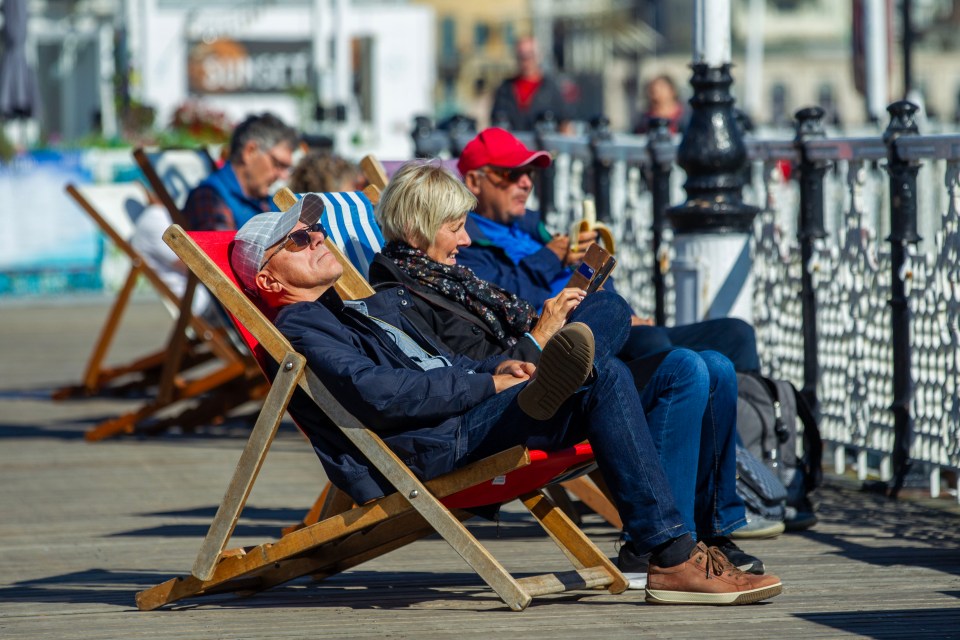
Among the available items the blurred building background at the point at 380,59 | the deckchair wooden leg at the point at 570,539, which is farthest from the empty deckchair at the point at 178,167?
the blurred building background at the point at 380,59

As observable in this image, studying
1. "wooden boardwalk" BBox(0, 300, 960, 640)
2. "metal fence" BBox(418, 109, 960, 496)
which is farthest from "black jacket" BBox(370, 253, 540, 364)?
"metal fence" BBox(418, 109, 960, 496)

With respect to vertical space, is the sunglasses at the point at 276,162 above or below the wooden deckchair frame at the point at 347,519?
above

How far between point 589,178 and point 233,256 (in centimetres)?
551

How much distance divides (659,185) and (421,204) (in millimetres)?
3300

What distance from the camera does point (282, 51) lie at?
50969 millimetres

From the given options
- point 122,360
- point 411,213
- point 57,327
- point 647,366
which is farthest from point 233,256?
point 57,327

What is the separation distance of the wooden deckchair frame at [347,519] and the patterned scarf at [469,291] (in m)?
0.59

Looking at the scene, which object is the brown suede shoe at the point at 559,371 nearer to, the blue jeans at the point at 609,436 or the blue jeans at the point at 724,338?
the blue jeans at the point at 609,436

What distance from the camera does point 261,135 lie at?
8602mm

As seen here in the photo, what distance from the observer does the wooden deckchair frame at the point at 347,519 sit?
15.1 feet

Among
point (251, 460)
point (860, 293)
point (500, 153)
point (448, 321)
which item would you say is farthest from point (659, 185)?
point (251, 460)

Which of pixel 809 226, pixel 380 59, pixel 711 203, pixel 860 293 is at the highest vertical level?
pixel 380 59

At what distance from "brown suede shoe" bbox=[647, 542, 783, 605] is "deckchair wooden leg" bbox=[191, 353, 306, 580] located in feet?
3.57

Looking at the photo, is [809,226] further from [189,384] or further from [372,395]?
[189,384]
